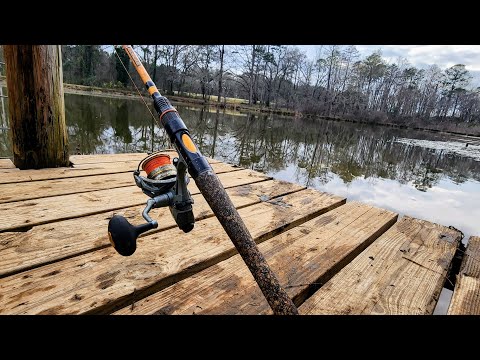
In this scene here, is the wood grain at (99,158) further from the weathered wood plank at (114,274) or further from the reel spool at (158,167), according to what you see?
the reel spool at (158,167)

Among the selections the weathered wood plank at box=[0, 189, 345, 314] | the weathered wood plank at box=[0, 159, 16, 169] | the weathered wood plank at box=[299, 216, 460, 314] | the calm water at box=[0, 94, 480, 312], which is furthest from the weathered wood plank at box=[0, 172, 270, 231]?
the calm water at box=[0, 94, 480, 312]

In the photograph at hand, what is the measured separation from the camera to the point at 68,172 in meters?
2.60

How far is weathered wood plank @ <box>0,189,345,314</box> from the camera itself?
1013mm

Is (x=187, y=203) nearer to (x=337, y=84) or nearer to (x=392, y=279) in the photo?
(x=392, y=279)

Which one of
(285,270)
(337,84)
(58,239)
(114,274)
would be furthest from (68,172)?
(337,84)

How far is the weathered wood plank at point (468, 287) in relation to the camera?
1287 millimetres

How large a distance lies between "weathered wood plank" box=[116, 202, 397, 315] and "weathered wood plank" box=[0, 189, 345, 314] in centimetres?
6

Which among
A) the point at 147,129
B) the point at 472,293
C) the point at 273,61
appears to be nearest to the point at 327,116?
the point at 273,61

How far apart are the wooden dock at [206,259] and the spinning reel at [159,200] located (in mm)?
324

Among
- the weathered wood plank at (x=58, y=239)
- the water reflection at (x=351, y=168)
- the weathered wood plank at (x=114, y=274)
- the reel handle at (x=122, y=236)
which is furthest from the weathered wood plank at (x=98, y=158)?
the water reflection at (x=351, y=168)
